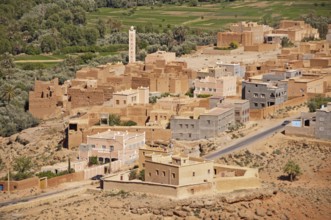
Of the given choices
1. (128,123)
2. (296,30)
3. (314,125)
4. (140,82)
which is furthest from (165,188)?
(296,30)

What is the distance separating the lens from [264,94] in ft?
166

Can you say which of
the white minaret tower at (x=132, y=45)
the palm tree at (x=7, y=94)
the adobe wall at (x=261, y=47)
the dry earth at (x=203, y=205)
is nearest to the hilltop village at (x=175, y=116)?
the dry earth at (x=203, y=205)

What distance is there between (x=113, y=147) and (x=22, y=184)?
4677mm

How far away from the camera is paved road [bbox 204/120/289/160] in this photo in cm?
4262

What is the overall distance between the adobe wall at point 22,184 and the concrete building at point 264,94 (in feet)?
44.7

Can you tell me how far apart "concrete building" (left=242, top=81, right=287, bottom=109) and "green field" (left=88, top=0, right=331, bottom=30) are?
A: 119 feet

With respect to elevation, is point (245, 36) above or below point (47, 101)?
above

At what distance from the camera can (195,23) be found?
91062 mm

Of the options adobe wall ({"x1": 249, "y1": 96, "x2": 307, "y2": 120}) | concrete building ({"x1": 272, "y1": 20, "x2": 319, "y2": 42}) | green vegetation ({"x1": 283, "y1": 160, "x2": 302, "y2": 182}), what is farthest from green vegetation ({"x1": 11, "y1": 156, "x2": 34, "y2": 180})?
concrete building ({"x1": 272, "y1": 20, "x2": 319, "y2": 42})

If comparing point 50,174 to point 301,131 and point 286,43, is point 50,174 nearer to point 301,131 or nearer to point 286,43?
point 301,131

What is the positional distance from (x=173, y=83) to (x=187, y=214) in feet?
66.9

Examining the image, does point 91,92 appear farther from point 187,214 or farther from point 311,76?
point 187,214

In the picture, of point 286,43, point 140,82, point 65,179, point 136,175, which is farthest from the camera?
point 286,43

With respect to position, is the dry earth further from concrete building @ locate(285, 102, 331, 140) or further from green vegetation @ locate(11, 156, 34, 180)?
concrete building @ locate(285, 102, 331, 140)
